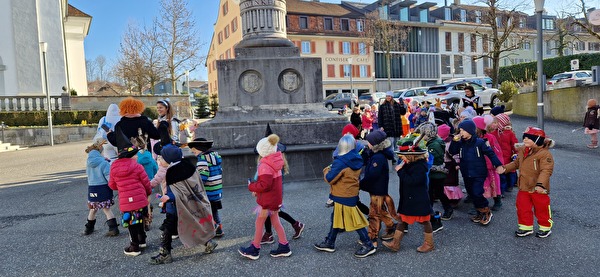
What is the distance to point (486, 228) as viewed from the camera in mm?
5109

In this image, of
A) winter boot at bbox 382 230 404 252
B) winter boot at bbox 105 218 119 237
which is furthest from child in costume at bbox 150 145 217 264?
winter boot at bbox 382 230 404 252

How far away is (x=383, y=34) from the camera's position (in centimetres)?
4741

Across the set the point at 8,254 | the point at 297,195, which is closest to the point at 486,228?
the point at 297,195

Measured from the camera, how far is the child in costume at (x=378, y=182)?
14.8 feet

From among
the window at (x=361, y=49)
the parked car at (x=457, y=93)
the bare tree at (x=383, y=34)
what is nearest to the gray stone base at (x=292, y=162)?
the parked car at (x=457, y=93)

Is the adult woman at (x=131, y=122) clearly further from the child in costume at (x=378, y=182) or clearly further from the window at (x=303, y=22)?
the window at (x=303, y=22)

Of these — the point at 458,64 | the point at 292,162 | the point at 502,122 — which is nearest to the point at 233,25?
the point at 458,64

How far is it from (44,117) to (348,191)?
21.7 metres

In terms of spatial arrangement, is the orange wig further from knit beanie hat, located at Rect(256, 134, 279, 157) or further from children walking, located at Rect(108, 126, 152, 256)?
knit beanie hat, located at Rect(256, 134, 279, 157)

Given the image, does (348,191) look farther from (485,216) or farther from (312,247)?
(485,216)

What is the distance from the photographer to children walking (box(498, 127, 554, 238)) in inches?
182

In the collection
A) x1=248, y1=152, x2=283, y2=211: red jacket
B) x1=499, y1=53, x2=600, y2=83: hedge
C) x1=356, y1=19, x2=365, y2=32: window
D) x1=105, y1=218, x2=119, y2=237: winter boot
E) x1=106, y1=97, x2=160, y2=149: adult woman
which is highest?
x1=356, y1=19, x2=365, y2=32: window

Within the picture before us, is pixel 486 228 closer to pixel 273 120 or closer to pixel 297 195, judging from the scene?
pixel 297 195

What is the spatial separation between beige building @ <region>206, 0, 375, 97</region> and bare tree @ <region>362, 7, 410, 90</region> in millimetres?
1286
